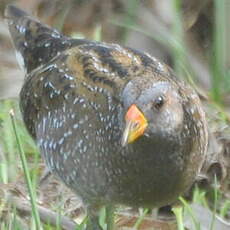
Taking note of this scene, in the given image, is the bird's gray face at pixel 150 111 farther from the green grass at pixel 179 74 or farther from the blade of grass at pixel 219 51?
the blade of grass at pixel 219 51

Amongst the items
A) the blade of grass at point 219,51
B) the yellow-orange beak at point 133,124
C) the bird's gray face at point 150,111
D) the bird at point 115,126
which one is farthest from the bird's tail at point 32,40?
the yellow-orange beak at point 133,124

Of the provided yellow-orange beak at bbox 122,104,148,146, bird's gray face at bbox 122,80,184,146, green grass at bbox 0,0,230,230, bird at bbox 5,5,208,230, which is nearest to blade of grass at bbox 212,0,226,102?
green grass at bbox 0,0,230,230

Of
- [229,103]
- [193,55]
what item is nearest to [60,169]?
[229,103]

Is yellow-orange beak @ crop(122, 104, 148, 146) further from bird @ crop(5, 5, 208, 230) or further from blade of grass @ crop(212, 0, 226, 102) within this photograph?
blade of grass @ crop(212, 0, 226, 102)

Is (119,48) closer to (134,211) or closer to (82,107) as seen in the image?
(82,107)

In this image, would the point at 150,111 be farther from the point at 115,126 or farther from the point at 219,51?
the point at 219,51

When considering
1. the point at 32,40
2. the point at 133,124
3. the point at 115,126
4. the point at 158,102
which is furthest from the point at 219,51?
the point at 133,124
